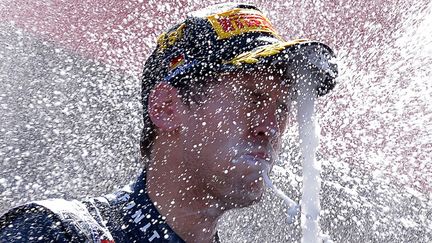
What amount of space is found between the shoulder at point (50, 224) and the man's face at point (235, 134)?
268 millimetres

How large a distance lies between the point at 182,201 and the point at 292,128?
28.5 inches

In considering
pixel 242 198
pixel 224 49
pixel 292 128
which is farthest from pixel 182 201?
pixel 292 128

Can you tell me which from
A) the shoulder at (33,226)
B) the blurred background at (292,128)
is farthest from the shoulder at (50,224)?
the blurred background at (292,128)

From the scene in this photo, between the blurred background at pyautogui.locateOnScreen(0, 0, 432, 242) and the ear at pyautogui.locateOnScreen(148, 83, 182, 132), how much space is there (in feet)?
2.33

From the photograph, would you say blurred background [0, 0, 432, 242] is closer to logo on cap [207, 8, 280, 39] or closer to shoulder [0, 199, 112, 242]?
logo on cap [207, 8, 280, 39]

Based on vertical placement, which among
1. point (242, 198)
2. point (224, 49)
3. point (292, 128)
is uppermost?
point (224, 49)

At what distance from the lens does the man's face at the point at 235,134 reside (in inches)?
35.9

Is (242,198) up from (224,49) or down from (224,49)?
down

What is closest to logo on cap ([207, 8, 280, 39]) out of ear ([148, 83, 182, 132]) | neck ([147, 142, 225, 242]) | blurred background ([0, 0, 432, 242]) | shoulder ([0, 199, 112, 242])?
ear ([148, 83, 182, 132])

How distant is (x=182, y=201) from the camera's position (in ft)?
2.98

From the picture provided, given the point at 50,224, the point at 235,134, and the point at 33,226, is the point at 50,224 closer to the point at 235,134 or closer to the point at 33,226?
the point at 33,226

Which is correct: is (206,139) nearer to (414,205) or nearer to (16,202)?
(16,202)

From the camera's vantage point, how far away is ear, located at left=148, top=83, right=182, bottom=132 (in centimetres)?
99

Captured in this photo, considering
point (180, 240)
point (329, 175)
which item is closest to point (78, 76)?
point (329, 175)
